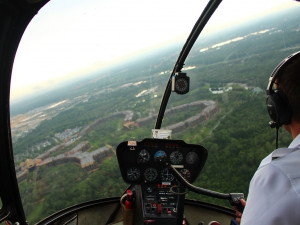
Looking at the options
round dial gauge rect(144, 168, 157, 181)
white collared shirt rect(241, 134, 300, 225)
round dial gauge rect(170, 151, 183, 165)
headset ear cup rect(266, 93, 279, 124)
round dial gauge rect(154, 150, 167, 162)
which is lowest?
round dial gauge rect(144, 168, 157, 181)

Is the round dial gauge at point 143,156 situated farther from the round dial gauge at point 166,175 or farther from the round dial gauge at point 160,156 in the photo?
the round dial gauge at point 166,175

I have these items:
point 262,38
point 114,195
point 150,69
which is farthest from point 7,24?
point 262,38

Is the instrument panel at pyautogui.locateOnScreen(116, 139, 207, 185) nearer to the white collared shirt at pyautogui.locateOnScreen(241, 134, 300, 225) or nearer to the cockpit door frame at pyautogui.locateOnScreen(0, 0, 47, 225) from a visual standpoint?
the cockpit door frame at pyautogui.locateOnScreen(0, 0, 47, 225)

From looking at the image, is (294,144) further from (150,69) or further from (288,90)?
(150,69)

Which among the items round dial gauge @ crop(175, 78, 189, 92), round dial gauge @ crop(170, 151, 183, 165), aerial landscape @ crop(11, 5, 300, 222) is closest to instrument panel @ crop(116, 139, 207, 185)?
round dial gauge @ crop(170, 151, 183, 165)

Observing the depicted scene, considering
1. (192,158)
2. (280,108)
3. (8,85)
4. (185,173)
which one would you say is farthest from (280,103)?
(8,85)
